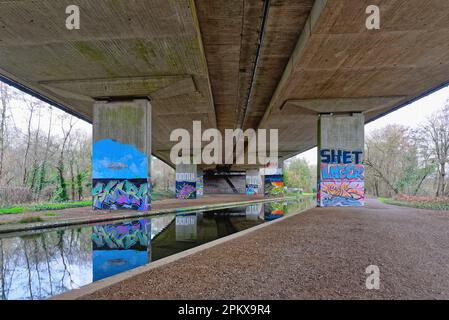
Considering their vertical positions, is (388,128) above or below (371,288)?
above

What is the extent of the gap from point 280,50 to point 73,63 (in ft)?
28.0

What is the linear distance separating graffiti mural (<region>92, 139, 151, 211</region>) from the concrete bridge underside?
10.1ft

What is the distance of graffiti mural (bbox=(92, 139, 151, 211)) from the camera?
46.6 ft

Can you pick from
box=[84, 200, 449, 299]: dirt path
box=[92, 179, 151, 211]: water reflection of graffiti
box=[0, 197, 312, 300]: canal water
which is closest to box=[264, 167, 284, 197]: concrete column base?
box=[92, 179, 151, 211]: water reflection of graffiti

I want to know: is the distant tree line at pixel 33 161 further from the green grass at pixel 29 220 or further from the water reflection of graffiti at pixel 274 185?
the water reflection of graffiti at pixel 274 185

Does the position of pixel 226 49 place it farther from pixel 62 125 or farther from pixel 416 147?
pixel 416 147

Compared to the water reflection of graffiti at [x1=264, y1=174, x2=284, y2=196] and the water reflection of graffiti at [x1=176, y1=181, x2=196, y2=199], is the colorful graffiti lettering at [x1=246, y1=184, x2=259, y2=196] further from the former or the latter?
the water reflection of graffiti at [x1=176, y1=181, x2=196, y2=199]

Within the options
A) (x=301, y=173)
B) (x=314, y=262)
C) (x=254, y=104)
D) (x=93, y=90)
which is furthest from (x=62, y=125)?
(x=301, y=173)

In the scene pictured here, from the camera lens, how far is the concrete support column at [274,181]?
4247cm

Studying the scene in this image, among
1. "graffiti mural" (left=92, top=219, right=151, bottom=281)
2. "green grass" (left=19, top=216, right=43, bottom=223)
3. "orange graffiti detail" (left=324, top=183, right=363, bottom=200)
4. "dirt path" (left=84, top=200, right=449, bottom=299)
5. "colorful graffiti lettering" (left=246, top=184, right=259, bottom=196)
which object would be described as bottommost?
"colorful graffiti lettering" (left=246, top=184, right=259, bottom=196)

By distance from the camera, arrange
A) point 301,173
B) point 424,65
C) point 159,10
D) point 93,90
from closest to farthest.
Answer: point 159,10 < point 424,65 < point 93,90 < point 301,173

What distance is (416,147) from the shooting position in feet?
88.2

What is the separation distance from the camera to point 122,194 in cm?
1434

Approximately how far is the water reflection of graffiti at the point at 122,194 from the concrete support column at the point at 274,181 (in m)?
30.7
